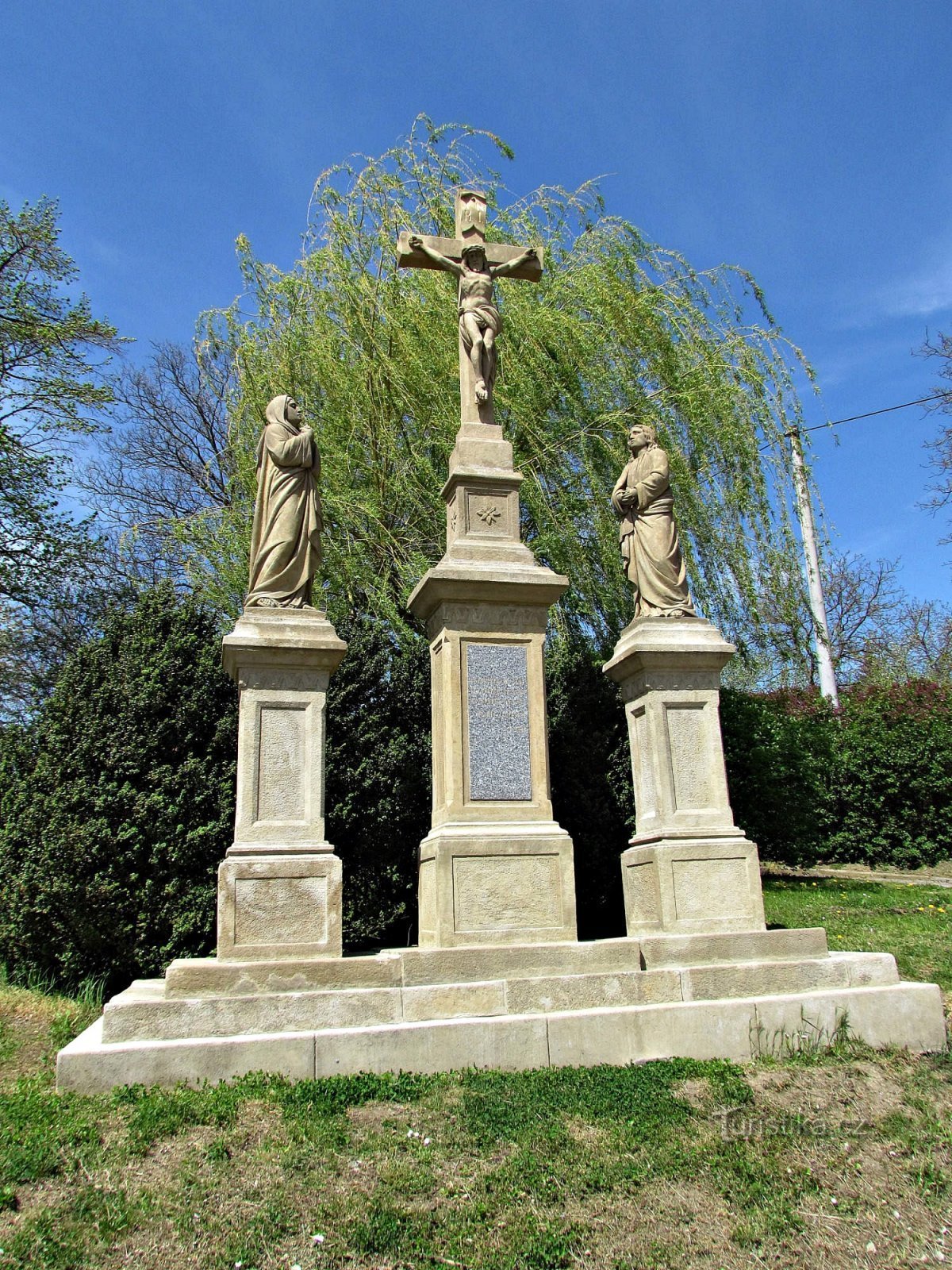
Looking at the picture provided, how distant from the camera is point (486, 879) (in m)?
5.89

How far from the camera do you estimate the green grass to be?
7.28 m

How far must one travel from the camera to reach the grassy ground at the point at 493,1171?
3.30 m

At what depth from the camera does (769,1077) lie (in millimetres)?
4926

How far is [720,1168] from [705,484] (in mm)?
8810

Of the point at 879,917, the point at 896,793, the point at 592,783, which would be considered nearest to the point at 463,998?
the point at 592,783

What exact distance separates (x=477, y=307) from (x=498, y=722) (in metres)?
3.43

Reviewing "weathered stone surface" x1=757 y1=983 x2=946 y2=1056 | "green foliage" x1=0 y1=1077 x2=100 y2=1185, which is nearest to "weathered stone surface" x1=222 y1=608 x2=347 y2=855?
"green foliage" x1=0 y1=1077 x2=100 y2=1185

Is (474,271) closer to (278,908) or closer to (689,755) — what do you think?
(689,755)

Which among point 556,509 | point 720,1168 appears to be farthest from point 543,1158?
point 556,509

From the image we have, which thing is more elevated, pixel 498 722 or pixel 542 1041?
pixel 498 722

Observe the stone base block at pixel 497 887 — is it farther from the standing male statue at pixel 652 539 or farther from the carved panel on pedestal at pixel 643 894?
the standing male statue at pixel 652 539

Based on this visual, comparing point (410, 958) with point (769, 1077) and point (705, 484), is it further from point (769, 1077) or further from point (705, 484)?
point (705, 484)

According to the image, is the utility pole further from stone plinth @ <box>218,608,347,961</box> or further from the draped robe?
stone plinth @ <box>218,608,347,961</box>

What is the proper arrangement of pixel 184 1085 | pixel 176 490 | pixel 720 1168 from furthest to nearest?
pixel 176 490, pixel 184 1085, pixel 720 1168
